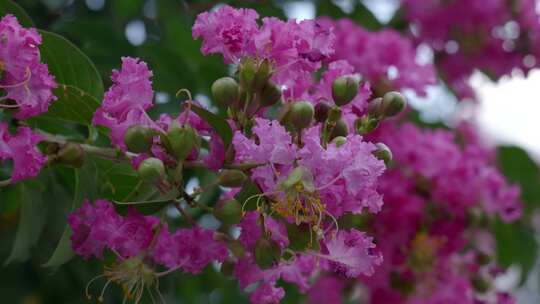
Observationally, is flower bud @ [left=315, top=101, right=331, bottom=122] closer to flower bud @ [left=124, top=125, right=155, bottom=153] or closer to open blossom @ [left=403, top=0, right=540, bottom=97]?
flower bud @ [left=124, top=125, right=155, bottom=153]

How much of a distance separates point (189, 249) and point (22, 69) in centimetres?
33

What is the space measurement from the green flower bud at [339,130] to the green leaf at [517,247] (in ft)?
4.63

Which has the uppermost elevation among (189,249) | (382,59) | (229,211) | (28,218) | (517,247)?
(229,211)

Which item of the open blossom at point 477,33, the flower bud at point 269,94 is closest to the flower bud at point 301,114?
the flower bud at point 269,94

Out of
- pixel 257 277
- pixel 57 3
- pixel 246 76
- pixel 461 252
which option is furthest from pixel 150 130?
pixel 461 252

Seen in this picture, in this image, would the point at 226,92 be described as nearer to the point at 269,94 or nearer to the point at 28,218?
the point at 269,94

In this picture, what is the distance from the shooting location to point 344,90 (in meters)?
1.09

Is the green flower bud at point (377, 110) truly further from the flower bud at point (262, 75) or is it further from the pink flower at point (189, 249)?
the pink flower at point (189, 249)

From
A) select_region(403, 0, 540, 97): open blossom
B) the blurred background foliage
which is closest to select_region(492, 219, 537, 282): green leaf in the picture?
the blurred background foliage

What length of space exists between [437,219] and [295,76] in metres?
0.91

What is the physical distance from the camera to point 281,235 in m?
1.04

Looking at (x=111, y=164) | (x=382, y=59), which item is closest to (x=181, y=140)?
(x=111, y=164)

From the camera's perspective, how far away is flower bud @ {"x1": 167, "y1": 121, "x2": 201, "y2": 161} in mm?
966

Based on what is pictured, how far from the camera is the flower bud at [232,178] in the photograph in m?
1.00
